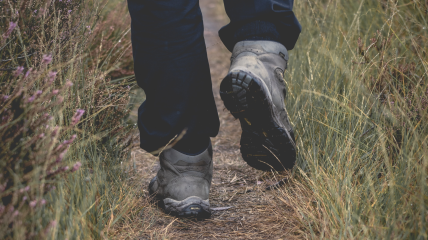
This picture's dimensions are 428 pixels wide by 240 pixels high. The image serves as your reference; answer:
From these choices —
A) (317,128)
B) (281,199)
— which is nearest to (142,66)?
(281,199)

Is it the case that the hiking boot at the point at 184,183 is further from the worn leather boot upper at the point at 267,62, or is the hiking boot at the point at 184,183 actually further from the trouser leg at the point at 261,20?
the trouser leg at the point at 261,20

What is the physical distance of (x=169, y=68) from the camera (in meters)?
1.57

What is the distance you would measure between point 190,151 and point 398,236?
0.88m

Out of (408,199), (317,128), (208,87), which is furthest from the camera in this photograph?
(317,128)

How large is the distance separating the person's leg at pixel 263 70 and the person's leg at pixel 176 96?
6.3 inches

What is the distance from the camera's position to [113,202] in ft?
4.70

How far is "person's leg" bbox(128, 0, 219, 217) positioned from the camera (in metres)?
1.54

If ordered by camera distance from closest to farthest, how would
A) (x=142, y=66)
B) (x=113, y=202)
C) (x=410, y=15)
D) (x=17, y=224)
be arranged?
(x=17, y=224) → (x=113, y=202) → (x=142, y=66) → (x=410, y=15)

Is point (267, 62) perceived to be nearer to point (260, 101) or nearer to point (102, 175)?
point (260, 101)

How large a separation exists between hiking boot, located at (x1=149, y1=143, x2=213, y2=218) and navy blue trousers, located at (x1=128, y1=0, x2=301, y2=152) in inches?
4.0

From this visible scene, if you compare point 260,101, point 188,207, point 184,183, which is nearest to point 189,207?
point 188,207

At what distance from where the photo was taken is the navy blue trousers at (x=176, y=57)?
1.53 metres

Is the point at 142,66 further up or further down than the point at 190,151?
further up

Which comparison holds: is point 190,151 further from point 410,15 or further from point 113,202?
point 410,15
